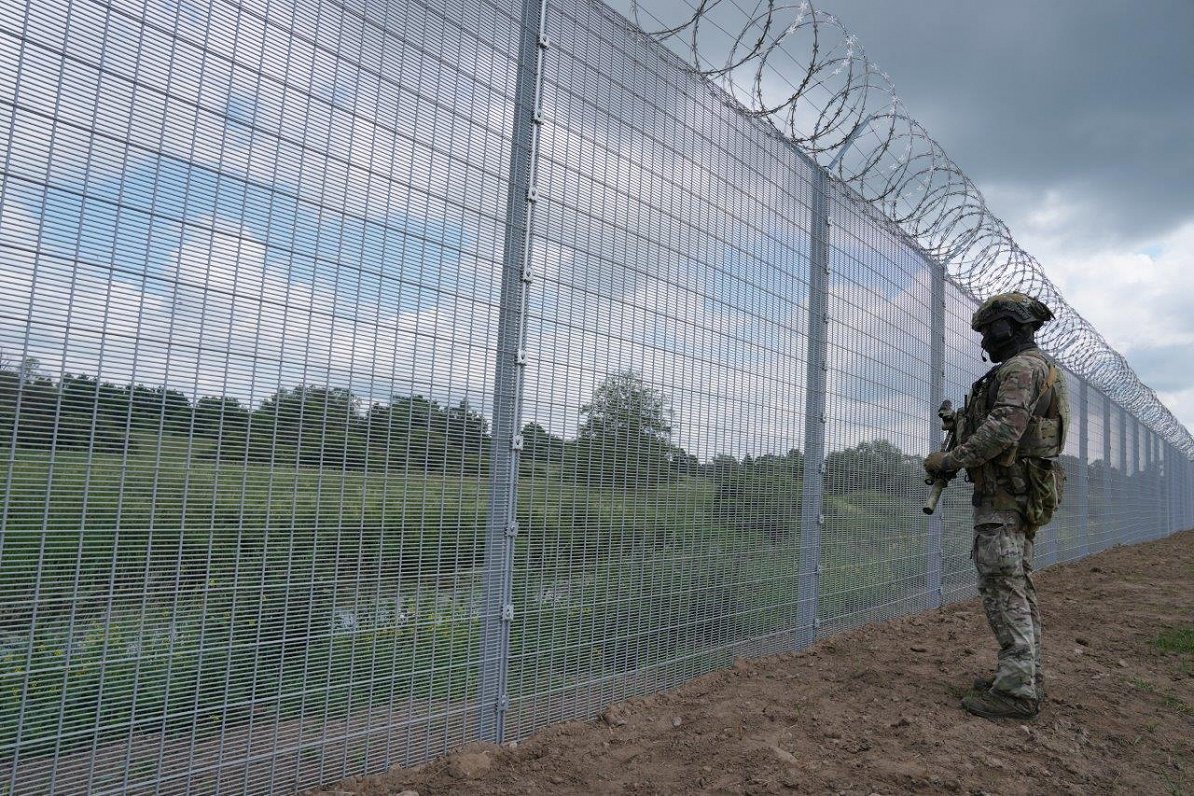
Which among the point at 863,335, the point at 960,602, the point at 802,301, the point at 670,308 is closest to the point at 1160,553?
the point at 960,602

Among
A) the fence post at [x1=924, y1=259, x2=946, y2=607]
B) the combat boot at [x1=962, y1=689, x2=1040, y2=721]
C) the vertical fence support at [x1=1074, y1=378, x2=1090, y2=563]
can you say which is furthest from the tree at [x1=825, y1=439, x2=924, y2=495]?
the vertical fence support at [x1=1074, y1=378, x2=1090, y2=563]

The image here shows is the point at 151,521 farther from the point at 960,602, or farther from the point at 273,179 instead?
the point at 960,602

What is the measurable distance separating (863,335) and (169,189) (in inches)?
192

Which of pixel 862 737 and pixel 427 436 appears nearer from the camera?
pixel 427 436

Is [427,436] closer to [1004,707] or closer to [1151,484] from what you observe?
[1004,707]

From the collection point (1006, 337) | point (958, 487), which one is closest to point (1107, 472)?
point (958, 487)

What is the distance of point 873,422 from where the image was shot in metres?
5.98

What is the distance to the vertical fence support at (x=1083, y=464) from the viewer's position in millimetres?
12062

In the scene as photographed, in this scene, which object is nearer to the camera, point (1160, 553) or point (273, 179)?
point (273, 179)

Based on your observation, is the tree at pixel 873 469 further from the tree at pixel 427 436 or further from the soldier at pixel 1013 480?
the tree at pixel 427 436

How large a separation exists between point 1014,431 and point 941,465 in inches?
15.4

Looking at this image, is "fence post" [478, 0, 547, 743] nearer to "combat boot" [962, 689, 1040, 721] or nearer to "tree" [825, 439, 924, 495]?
"combat boot" [962, 689, 1040, 721]

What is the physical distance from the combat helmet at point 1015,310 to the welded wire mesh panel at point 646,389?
119 centimetres

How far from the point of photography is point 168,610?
7.00 feet
